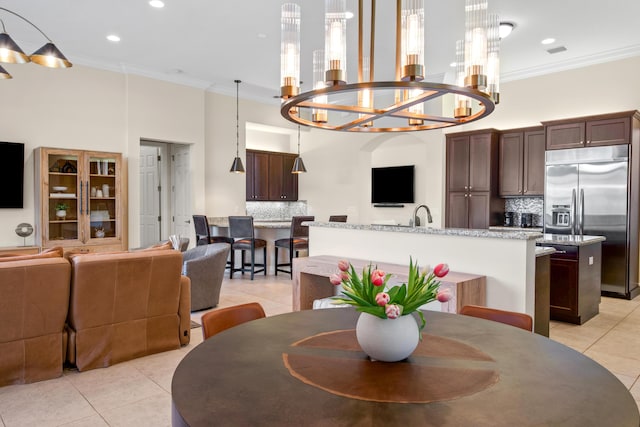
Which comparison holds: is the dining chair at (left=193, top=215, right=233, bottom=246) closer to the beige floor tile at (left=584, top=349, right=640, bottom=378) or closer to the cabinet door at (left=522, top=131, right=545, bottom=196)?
the cabinet door at (left=522, top=131, right=545, bottom=196)

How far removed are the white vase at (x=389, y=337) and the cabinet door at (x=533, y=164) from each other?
223 inches

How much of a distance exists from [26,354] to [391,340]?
2674 millimetres

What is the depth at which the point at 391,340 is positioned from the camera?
1.40 meters

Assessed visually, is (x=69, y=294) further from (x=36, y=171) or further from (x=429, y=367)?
(x=36, y=171)

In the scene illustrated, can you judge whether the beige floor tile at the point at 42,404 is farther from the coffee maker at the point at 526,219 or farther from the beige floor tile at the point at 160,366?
the coffee maker at the point at 526,219

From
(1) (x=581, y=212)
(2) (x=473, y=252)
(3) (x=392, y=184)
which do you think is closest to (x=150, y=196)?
(3) (x=392, y=184)

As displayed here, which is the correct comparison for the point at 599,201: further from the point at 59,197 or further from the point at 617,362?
the point at 59,197

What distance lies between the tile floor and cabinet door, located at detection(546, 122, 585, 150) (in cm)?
258

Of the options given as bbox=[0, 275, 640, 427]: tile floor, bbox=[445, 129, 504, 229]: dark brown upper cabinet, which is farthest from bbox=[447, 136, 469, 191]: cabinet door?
bbox=[0, 275, 640, 427]: tile floor

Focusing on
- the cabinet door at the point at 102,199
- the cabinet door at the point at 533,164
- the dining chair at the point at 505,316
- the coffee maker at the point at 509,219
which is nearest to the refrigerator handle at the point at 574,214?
the cabinet door at the point at 533,164

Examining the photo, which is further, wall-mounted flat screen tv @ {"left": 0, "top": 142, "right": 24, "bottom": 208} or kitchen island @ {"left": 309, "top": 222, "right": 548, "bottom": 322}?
wall-mounted flat screen tv @ {"left": 0, "top": 142, "right": 24, "bottom": 208}

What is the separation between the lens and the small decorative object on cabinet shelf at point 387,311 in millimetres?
1401

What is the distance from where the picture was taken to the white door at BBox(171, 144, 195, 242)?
7391 mm

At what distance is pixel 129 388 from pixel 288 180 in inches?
267
